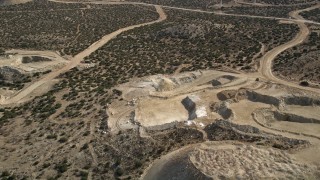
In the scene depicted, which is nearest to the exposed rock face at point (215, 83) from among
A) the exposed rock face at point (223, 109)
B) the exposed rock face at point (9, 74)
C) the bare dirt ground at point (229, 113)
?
the bare dirt ground at point (229, 113)

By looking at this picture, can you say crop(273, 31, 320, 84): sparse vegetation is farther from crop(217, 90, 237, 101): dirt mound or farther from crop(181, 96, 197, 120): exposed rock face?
crop(181, 96, 197, 120): exposed rock face

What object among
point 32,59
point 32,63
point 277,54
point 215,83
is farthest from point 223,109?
point 32,59

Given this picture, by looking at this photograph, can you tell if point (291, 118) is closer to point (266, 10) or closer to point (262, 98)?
point (262, 98)

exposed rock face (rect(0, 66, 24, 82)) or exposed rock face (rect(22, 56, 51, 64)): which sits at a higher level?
exposed rock face (rect(22, 56, 51, 64))

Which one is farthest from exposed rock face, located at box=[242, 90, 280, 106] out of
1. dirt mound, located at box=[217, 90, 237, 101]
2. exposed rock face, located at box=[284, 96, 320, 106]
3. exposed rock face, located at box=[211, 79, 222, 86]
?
exposed rock face, located at box=[211, 79, 222, 86]

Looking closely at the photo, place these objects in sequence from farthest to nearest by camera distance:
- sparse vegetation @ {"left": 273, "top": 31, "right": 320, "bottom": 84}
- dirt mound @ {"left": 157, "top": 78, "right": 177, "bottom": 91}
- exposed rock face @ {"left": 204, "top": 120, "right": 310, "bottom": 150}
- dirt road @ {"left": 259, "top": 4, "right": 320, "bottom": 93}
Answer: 1. sparse vegetation @ {"left": 273, "top": 31, "right": 320, "bottom": 84}
2. dirt road @ {"left": 259, "top": 4, "right": 320, "bottom": 93}
3. dirt mound @ {"left": 157, "top": 78, "right": 177, "bottom": 91}
4. exposed rock face @ {"left": 204, "top": 120, "right": 310, "bottom": 150}
